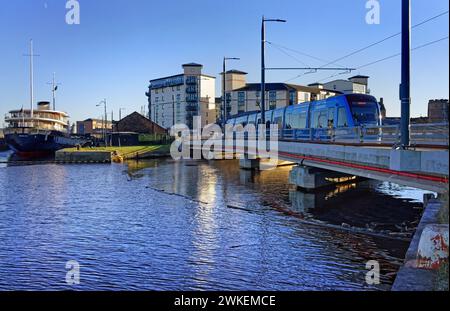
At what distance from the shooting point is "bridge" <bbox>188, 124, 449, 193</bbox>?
13.4m

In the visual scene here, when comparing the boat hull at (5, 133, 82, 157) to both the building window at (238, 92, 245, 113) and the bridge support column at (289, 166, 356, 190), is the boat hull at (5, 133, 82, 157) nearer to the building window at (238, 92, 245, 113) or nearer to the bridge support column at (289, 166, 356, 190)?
the building window at (238, 92, 245, 113)

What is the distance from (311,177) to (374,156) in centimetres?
1128

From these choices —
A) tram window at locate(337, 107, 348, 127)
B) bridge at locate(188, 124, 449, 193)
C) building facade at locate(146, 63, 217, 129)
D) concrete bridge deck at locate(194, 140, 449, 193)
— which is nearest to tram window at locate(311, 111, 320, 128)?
bridge at locate(188, 124, 449, 193)

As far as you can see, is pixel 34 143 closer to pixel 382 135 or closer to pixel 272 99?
pixel 272 99

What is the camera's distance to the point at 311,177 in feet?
94.7

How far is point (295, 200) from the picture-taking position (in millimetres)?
26672

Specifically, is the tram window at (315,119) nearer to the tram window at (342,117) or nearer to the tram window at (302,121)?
the tram window at (302,121)

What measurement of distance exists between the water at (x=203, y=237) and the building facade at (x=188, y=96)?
93.8m

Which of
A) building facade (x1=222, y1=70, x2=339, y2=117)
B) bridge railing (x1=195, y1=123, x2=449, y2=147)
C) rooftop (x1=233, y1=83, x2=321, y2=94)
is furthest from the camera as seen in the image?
rooftop (x1=233, y1=83, x2=321, y2=94)

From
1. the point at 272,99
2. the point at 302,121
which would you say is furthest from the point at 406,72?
the point at 272,99

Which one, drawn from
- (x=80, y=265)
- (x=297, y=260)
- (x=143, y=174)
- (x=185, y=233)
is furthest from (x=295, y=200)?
(x=143, y=174)

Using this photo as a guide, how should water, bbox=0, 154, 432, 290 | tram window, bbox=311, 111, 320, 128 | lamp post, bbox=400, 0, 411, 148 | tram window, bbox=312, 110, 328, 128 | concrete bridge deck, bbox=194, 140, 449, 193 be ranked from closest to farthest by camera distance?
water, bbox=0, 154, 432, 290 → concrete bridge deck, bbox=194, 140, 449, 193 → lamp post, bbox=400, 0, 411, 148 → tram window, bbox=312, 110, 328, 128 → tram window, bbox=311, 111, 320, 128

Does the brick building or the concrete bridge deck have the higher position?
the brick building
